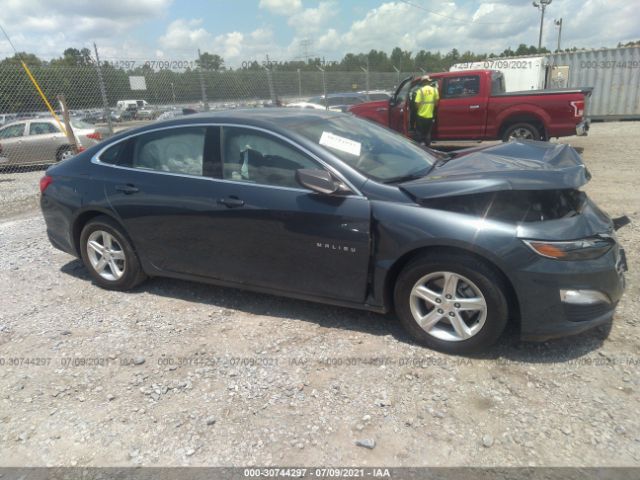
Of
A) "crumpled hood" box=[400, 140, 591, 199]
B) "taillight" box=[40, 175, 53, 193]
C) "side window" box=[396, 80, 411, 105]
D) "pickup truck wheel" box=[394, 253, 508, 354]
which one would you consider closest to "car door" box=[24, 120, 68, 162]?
"side window" box=[396, 80, 411, 105]

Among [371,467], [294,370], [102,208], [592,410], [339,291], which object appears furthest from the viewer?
[102,208]

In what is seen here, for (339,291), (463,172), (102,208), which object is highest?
(463,172)

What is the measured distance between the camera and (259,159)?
3.52 meters

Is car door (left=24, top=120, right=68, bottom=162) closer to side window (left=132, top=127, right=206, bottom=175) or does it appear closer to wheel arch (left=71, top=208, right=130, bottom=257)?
wheel arch (left=71, top=208, right=130, bottom=257)

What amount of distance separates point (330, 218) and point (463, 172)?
97 cm

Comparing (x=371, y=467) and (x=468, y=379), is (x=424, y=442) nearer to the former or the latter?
(x=371, y=467)

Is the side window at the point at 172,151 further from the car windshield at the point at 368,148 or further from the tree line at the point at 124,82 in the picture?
the tree line at the point at 124,82

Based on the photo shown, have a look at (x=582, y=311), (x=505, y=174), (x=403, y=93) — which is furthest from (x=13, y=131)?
(x=582, y=311)

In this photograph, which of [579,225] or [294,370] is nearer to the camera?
[579,225]

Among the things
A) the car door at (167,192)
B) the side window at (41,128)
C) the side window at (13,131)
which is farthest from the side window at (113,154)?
the side window at (13,131)

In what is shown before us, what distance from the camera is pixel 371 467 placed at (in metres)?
2.26

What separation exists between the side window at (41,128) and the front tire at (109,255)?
32.4 feet

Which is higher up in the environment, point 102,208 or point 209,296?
point 102,208

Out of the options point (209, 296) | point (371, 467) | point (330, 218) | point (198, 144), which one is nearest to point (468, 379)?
point (371, 467)
